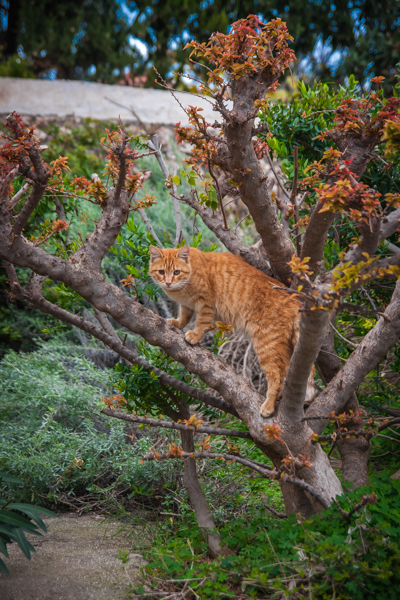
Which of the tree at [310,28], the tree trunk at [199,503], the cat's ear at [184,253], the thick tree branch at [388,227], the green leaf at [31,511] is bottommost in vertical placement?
the green leaf at [31,511]

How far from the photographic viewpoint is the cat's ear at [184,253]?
2.92 m

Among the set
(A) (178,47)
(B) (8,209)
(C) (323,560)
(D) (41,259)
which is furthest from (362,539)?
(A) (178,47)

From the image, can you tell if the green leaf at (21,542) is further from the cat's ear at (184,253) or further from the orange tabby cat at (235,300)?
the cat's ear at (184,253)

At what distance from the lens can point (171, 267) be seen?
2.94 meters

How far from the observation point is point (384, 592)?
70.6 inches

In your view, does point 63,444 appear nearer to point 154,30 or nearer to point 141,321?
point 141,321

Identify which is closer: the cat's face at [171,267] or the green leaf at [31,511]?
the green leaf at [31,511]

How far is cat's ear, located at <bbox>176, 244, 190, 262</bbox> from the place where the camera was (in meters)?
2.92

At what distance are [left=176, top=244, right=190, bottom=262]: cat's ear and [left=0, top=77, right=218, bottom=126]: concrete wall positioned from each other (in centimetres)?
567

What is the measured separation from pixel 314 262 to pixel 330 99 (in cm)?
125

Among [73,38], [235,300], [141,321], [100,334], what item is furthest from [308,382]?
[73,38]

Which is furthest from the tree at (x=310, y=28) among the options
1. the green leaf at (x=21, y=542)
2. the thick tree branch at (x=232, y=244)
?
the green leaf at (x=21, y=542)

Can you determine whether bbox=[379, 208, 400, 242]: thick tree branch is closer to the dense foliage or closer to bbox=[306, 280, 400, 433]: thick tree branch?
bbox=[306, 280, 400, 433]: thick tree branch

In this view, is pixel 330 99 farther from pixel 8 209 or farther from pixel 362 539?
pixel 362 539
